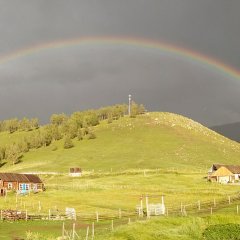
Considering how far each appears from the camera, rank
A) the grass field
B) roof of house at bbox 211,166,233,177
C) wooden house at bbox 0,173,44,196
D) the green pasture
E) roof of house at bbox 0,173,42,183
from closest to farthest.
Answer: the grass field, the green pasture, wooden house at bbox 0,173,44,196, roof of house at bbox 0,173,42,183, roof of house at bbox 211,166,233,177

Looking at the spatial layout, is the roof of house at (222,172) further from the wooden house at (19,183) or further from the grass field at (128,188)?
the wooden house at (19,183)

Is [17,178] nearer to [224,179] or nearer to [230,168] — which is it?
[224,179]

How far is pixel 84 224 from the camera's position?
54875 mm

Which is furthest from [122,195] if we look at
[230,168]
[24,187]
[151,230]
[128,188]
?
[230,168]

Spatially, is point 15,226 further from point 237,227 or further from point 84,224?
point 237,227

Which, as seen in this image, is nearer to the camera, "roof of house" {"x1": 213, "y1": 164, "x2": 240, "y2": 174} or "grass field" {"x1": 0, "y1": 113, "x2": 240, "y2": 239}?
"grass field" {"x1": 0, "y1": 113, "x2": 240, "y2": 239}

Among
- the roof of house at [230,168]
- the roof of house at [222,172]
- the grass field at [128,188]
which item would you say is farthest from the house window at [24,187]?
the roof of house at [230,168]

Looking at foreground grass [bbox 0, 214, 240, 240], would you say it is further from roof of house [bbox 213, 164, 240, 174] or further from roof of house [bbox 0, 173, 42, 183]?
roof of house [bbox 213, 164, 240, 174]

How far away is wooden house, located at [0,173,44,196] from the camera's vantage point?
364 feet

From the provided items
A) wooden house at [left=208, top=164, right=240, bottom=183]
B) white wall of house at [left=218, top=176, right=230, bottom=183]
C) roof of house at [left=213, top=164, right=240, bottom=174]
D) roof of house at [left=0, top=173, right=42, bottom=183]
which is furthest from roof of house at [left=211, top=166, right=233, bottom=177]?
roof of house at [left=0, top=173, right=42, bottom=183]

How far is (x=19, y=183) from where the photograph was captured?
374 ft

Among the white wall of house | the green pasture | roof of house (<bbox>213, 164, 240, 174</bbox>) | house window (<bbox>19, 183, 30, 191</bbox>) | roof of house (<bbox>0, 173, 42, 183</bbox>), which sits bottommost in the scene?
the green pasture

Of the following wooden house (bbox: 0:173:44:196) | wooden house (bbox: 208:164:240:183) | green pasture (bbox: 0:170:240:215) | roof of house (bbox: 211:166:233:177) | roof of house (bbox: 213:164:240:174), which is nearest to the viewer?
green pasture (bbox: 0:170:240:215)

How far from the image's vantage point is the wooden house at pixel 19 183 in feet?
364
